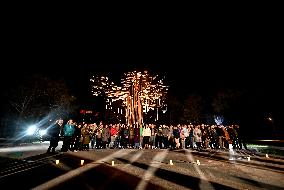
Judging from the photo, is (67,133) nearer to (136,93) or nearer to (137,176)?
(137,176)

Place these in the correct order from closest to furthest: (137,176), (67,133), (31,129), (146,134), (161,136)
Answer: (137,176)
(67,133)
(146,134)
(161,136)
(31,129)

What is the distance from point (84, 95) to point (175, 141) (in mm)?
37762

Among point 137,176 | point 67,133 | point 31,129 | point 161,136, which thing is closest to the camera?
point 137,176

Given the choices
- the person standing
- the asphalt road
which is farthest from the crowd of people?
the asphalt road

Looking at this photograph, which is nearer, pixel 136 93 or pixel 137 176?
pixel 137 176

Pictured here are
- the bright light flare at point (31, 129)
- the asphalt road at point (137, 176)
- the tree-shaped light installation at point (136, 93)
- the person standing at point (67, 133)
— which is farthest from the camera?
the bright light flare at point (31, 129)

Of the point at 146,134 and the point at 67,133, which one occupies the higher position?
the point at 146,134

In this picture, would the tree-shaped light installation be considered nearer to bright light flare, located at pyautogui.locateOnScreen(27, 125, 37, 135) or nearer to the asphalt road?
bright light flare, located at pyautogui.locateOnScreen(27, 125, 37, 135)

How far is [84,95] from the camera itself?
5762 cm

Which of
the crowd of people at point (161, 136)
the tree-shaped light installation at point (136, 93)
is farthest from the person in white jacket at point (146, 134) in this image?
the tree-shaped light installation at point (136, 93)

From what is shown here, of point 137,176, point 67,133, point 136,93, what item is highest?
point 136,93

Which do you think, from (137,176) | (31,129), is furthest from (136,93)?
(137,176)

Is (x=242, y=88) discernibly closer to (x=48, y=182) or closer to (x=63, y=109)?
(x=63, y=109)

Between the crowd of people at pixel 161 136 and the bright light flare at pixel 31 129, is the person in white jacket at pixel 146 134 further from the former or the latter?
the bright light flare at pixel 31 129
